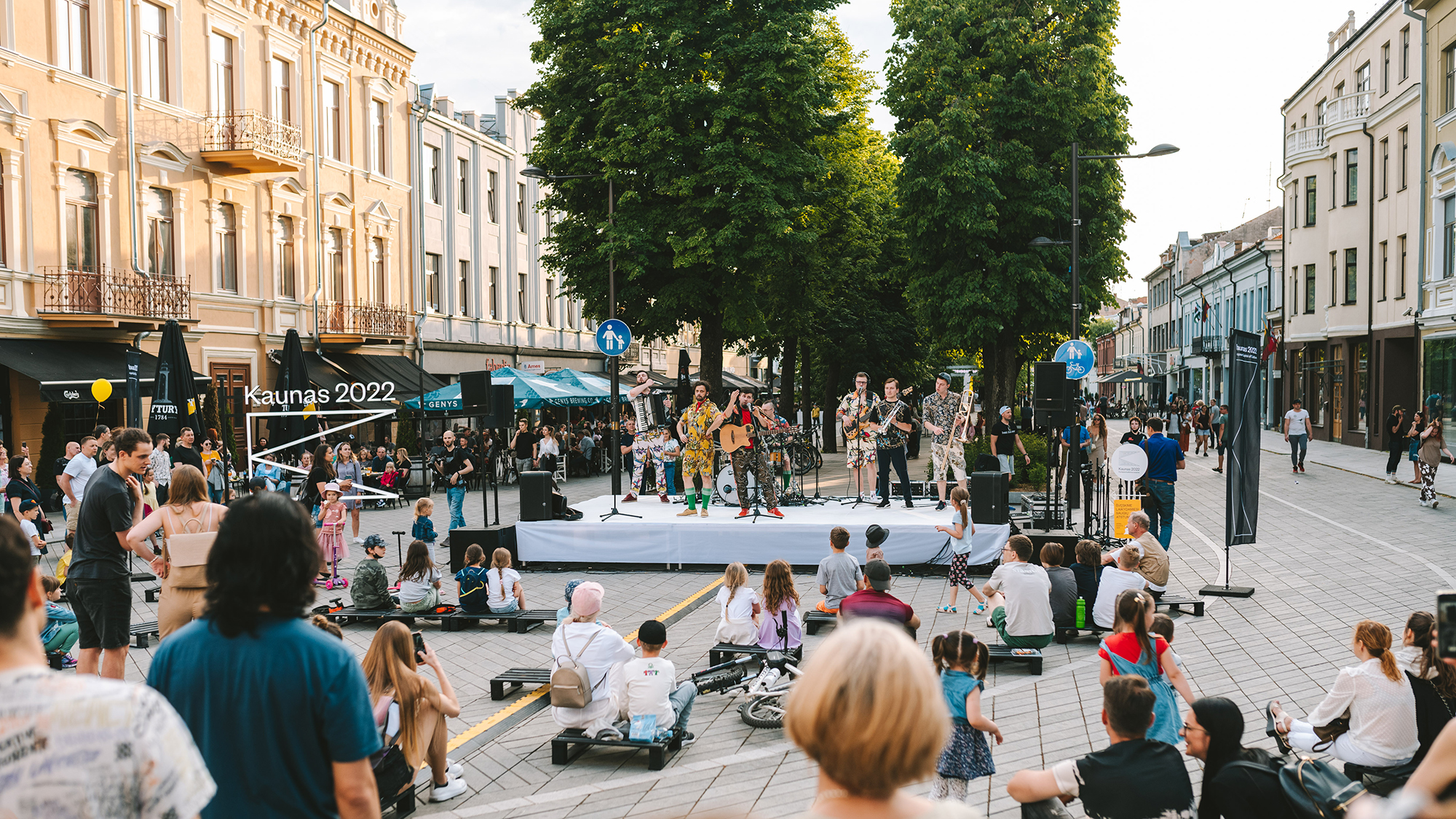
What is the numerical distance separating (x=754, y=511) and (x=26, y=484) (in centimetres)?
1024

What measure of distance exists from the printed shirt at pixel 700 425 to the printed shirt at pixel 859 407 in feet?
6.46

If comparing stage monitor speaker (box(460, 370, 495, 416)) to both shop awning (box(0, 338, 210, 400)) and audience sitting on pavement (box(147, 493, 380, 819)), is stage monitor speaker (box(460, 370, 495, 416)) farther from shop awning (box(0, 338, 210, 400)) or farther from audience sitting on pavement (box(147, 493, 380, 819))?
audience sitting on pavement (box(147, 493, 380, 819))

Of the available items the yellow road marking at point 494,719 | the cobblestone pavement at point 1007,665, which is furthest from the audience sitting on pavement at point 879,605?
the yellow road marking at point 494,719

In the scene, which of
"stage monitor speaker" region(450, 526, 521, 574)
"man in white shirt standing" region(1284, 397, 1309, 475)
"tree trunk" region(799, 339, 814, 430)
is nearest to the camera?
"stage monitor speaker" region(450, 526, 521, 574)

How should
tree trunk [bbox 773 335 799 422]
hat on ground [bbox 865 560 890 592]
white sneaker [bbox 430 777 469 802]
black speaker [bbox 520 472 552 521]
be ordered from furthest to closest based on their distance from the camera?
tree trunk [bbox 773 335 799 422], black speaker [bbox 520 472 552 521], hat on ground [bbox 865 560 890 592], white sneaker [bbox 430 777 469 802]

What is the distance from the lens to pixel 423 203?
3391 centimetres

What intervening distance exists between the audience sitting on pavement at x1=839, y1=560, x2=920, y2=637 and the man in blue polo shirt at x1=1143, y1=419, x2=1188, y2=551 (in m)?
7.51

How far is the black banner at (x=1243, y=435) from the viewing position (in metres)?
11.1

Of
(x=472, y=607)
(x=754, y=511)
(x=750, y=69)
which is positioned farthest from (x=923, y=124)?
(x=472, y=607)

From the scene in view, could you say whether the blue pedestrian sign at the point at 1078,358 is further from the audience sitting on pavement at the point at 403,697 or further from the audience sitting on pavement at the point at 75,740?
the audience sitting on pavement at the point at 75,740

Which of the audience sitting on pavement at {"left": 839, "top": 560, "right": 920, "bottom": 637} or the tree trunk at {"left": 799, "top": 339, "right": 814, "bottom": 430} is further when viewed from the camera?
the tree trunk at {"left": 799, "top": 339, "right": 814, "bottom": 430}

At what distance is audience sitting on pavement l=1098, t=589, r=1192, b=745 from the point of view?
562cm

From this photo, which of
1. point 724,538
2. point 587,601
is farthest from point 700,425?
point 587,601

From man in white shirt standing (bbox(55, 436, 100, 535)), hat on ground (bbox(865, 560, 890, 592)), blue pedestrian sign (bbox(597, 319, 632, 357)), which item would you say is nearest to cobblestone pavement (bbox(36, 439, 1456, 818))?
hat on ground (bbox(865, 560, 890, 592))
